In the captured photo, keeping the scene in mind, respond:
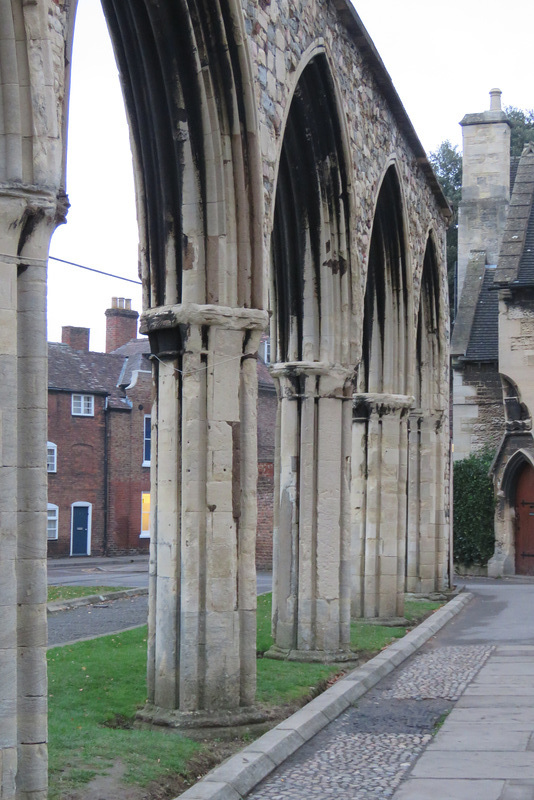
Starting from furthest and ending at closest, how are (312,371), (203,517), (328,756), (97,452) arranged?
(97,452)
(312,371)
(203,517)
(328,756)

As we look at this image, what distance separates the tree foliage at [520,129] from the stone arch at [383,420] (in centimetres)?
2877

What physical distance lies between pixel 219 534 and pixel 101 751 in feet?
6.34

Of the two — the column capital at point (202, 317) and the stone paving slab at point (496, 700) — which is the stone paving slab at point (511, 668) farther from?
the column capital at point (202, 317)

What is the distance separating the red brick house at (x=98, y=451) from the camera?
34.5 metres

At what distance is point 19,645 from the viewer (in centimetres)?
526

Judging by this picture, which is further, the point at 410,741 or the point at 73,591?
the point at 73,591

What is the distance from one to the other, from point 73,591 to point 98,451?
15.6m

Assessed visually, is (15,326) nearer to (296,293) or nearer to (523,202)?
(296,293)

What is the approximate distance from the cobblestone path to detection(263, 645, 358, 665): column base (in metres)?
0.51

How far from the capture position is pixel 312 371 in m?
11.4

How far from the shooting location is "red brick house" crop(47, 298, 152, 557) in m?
34.5

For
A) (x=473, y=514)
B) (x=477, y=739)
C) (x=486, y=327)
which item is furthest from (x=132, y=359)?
(x=477, y=739)

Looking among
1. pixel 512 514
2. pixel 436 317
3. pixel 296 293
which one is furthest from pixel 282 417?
pixel 512 514

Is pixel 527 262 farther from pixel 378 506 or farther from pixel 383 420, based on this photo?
pixel 378 506
